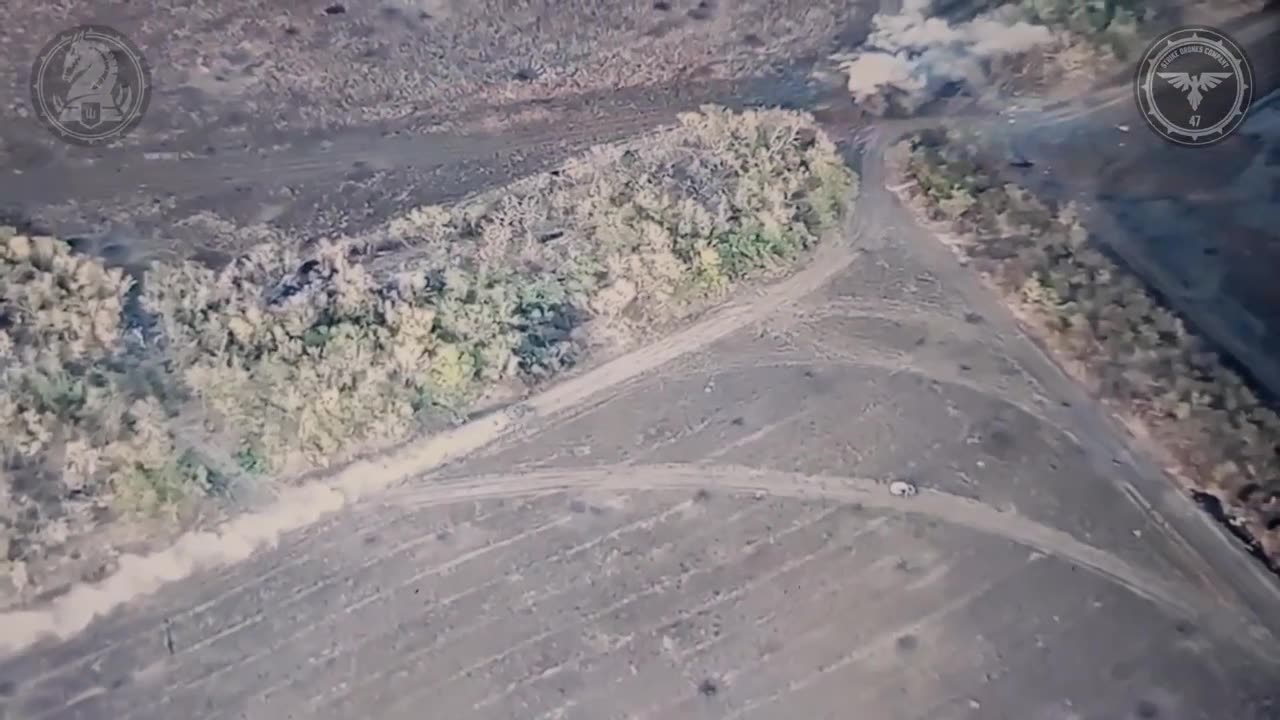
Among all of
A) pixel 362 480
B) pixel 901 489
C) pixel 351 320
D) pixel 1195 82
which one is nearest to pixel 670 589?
pixel 901 489

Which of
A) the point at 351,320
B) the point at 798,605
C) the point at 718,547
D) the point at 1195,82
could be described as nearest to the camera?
the point at 798,605

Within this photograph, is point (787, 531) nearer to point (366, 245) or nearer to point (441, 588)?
point (441, 588)

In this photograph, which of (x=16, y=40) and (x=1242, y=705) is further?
(x=16, y=40)

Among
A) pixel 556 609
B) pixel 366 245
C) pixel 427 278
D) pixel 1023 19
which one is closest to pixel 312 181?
pixel 366 245

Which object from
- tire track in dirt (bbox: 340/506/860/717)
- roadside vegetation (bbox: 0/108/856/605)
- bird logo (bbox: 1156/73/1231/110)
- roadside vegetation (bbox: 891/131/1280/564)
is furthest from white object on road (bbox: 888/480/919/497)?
bird logo (bbox: 1156/73/1231/110)

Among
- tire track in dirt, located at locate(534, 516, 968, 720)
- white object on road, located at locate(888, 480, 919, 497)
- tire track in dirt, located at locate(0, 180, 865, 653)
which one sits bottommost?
tire track in dirt, located at locate(534, 516, 968, 720)

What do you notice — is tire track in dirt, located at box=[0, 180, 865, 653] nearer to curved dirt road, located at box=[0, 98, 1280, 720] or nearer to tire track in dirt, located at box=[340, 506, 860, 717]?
curved dirt road, located at box=[0, 98, 1280, 720]

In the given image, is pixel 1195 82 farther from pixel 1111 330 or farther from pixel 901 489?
pixel 901 489
